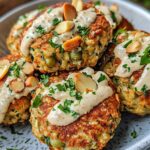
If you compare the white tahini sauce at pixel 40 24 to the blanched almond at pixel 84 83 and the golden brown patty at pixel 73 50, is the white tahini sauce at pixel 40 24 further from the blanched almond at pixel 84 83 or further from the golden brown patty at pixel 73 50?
the blanched almond at pixel 84 83

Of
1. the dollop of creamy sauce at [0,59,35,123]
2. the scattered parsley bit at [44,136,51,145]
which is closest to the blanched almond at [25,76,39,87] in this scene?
the dollop of creamy sauce at [0,59,35,123]

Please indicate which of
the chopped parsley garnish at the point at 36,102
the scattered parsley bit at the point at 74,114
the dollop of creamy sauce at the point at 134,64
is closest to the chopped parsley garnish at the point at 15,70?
the chopped parsley garnish at the point at 36,102

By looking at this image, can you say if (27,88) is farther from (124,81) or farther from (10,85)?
(124,81)

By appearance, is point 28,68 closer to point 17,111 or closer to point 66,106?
point 17,111

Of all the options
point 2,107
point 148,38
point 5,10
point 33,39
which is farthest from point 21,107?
point 5,10

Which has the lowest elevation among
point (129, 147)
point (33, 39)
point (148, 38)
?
point (129, 147)

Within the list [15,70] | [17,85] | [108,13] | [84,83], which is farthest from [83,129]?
[108,13]

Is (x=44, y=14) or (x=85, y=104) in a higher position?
(x=44, y=14)

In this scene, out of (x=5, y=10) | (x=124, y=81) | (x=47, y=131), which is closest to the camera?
(x=47, y=131)
